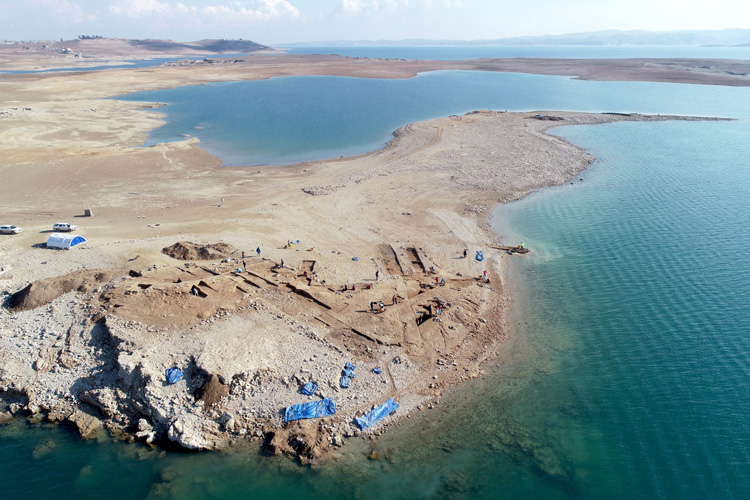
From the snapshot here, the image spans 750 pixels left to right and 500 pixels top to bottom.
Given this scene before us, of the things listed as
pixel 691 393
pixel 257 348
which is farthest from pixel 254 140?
pixel 691 393

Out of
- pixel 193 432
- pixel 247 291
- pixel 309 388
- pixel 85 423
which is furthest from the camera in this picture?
pixel 247 291

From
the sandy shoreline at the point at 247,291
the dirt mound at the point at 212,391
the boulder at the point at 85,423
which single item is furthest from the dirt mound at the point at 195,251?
the boulder at the point at 85,423

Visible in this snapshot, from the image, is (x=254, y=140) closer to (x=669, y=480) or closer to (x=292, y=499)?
(x=292, y=499)

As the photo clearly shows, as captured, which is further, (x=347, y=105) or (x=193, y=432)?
(x=347, y=105)

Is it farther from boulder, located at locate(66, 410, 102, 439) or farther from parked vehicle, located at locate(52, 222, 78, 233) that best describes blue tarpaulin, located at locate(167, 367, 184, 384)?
parked vehicle, located at locate(52, 222, 78, 233)

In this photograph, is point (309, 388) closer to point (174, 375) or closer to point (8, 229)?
point (174, 375)

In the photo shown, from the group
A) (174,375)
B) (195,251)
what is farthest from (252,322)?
(195,251)

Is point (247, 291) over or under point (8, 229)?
under
